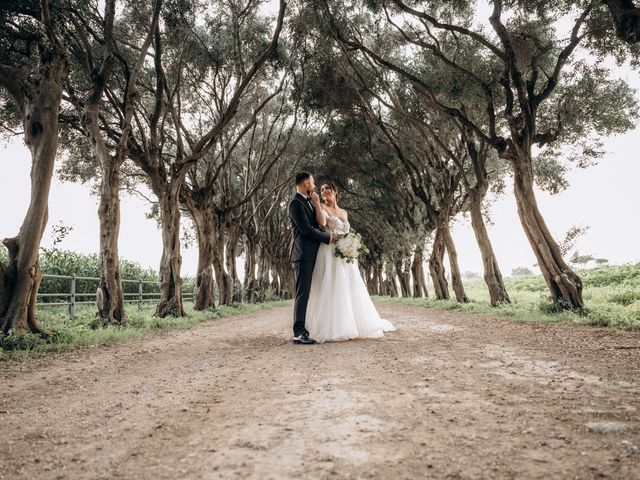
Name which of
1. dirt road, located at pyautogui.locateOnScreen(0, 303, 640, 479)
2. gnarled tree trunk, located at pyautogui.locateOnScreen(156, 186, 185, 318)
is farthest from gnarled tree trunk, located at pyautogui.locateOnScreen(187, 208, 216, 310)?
dirt road, located at pyautogui.locateOnScreen(0, 303, 640, 479)

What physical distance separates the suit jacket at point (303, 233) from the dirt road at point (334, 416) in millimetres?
1943

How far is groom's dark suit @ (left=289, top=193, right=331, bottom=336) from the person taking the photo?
7.19 metres

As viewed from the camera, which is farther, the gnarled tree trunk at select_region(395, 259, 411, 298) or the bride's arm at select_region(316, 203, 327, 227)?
the gnarled tree trunk at select_region(395, 259, 411, 298)

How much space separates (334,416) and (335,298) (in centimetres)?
440

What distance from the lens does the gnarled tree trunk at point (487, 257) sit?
607 inches

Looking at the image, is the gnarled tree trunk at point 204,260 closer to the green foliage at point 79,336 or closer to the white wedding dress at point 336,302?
the green foliage at point 79,336

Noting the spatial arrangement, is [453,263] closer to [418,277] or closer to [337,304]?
[418,277]

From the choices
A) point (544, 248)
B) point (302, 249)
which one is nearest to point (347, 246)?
point (302, 249)

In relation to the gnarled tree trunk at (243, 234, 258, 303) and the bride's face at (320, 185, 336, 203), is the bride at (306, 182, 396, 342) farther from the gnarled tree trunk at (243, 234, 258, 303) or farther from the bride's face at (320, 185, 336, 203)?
the gnarled tree trunk at (243, 234, 258, 303)

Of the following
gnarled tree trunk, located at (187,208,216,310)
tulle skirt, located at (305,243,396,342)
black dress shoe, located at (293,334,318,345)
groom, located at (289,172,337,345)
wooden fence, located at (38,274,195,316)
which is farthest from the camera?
gnarled tree trunk, located at (187,208,216,310)

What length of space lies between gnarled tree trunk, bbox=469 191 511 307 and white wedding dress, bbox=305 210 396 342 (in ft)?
30.0

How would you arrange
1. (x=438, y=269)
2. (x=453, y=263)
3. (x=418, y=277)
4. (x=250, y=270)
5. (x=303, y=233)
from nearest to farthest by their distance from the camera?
(x=303, y=233) → (x=453, y=263) → (x=438, y=269) → (x=418, y=277) → (x=250, y=270)

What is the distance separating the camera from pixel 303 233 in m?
7.30

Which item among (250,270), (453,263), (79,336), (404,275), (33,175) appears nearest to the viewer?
(79,336)
